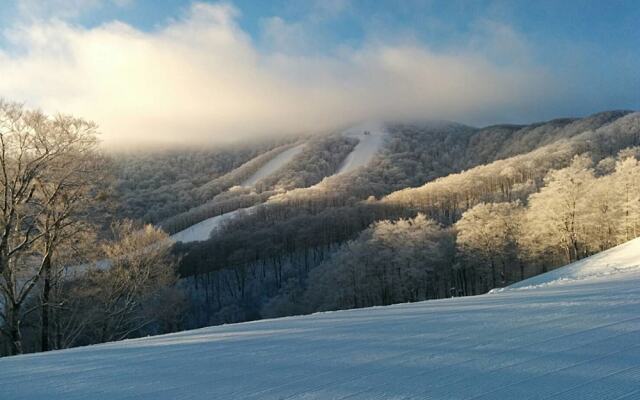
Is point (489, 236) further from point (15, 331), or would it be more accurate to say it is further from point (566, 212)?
point (15, 331)

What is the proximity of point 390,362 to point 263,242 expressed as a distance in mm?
116216

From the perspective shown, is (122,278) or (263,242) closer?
(122,278)

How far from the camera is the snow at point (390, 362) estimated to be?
4602 mm

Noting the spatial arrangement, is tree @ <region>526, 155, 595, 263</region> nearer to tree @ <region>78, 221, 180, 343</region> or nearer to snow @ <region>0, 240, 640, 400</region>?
tree @ <region>78, 221, 180, 343</region>

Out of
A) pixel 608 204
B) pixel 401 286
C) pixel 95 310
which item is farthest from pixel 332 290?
pixel 95 310

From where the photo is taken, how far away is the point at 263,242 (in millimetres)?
120250

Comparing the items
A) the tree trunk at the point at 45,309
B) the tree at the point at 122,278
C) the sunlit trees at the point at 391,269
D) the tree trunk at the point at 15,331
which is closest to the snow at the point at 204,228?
the sunlit trees at the point at 391,269

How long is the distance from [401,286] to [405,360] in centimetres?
5500

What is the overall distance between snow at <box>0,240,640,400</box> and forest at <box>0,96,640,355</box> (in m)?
9.65

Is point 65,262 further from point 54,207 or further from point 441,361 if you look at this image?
point 441,361

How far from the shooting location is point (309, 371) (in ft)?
18.2

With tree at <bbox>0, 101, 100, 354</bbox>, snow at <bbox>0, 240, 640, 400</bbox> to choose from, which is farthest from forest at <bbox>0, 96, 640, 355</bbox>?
snow at <bbox>0, 240, 640, 400</bbox>

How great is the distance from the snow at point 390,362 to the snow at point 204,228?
5892 inches

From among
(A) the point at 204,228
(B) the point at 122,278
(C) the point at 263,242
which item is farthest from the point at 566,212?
(A) the point at 204,228
